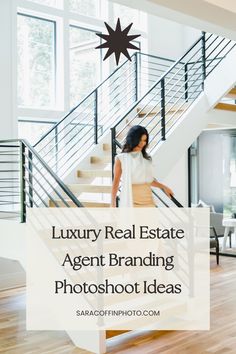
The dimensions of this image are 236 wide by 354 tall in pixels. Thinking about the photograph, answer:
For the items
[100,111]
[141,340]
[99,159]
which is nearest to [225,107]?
[99,159]

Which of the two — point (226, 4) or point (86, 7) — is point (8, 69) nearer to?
point (86, 7)

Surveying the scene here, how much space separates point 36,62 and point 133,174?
3.72 meters

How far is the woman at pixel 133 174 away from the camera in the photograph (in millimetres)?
5031

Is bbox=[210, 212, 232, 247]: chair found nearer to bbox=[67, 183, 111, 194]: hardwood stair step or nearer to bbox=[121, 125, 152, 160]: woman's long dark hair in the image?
bbox=[67, 183, 111, 194]: hardwood stair step

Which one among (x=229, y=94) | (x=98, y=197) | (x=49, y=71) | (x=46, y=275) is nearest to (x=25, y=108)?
(x=49, y=71)

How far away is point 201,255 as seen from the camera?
9250 mm

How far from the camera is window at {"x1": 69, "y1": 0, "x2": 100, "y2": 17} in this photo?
28.3 ft

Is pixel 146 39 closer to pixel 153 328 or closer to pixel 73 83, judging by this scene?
pixel 73 83

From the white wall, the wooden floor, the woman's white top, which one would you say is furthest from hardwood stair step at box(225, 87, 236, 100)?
the wooden floor

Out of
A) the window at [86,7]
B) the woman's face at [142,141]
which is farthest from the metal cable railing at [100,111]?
the woman's face at [142,141]

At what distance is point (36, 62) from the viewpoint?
8062 mm

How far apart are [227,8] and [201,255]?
523 cm

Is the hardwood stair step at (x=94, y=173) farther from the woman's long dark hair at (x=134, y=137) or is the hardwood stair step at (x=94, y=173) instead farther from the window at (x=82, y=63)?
the window at (x=82, y=63)

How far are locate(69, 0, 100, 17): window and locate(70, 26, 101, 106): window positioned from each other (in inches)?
12.6
